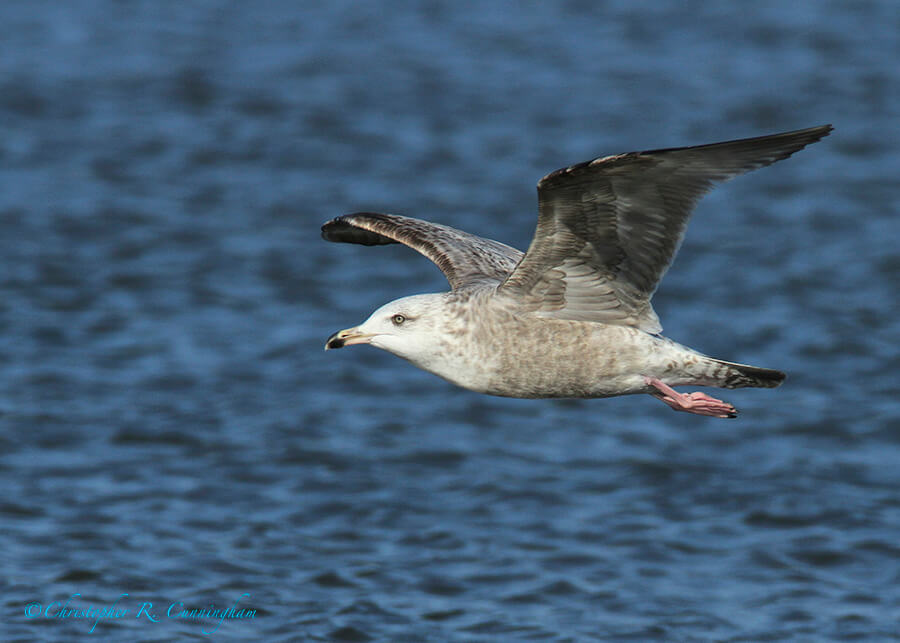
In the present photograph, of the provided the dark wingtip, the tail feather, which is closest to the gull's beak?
the dark wingtip

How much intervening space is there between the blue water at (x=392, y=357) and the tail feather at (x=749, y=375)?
11.5ft

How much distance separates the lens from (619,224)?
812 cm

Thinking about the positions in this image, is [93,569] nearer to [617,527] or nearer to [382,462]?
[382,462]

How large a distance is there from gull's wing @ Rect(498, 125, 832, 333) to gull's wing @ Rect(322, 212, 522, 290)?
0.78 meters

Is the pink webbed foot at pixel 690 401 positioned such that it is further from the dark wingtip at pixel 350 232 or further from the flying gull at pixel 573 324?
the dark wingtip at pixel 350 232

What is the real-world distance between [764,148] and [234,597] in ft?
20.5

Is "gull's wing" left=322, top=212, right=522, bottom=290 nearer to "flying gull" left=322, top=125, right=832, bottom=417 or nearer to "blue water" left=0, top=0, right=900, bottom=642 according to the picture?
"flying gull" left=322, top=125, right=832, bottom=417

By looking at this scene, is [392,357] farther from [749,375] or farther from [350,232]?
[749,375]

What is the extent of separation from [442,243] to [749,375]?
2.27m

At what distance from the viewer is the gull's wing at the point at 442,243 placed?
31.1 ft

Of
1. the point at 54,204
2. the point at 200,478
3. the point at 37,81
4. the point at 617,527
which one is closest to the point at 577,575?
the point at 617,527

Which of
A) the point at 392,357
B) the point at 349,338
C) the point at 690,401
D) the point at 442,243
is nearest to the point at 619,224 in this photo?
the point at 690,401

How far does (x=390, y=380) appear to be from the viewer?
16516 millimetres

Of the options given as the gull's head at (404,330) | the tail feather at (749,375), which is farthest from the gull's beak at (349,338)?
the tail feather at (749,375)
